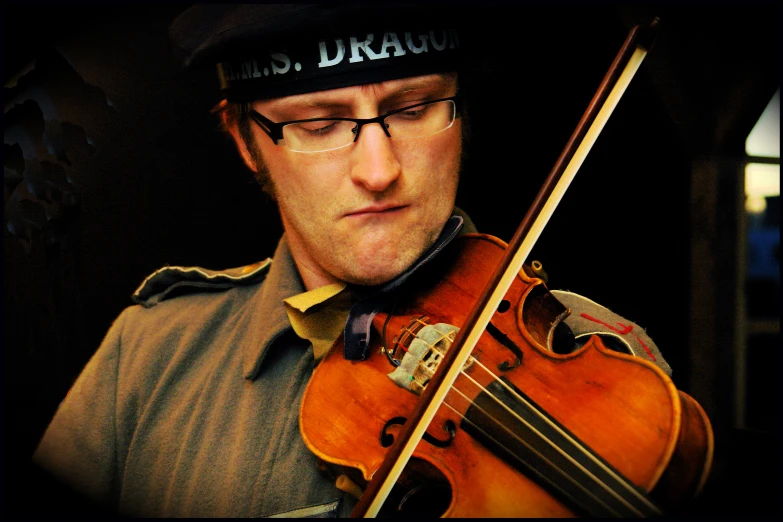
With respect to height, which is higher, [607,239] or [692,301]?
[607,239]

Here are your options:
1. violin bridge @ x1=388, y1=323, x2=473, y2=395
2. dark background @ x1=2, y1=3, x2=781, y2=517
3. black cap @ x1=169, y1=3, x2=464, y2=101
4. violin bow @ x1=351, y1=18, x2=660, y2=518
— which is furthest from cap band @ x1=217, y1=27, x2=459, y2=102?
violin bridge @ x1=388, y1=323, x2=473, y2=395

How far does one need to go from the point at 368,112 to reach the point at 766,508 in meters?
0.74

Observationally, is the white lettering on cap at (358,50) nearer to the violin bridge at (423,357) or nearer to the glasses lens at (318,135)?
the glasses lens at (318,135)

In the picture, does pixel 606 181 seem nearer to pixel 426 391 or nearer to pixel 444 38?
pixel 444 38

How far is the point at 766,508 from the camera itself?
0.77 meters

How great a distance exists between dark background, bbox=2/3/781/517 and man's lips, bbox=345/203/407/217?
0.54 ft

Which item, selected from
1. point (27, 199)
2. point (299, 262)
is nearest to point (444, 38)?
point (299, 262)

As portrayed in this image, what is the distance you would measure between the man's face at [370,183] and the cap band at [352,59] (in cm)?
1

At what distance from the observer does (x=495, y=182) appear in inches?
38.8

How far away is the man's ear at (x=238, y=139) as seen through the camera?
1024mm

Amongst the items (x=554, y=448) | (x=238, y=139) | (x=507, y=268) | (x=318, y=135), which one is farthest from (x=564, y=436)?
(x=238, y=139)

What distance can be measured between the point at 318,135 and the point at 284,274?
301 millimetres

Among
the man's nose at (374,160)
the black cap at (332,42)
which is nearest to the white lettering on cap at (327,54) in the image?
the black cap at (332,42)

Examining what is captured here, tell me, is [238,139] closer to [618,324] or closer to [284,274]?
[284,274]
